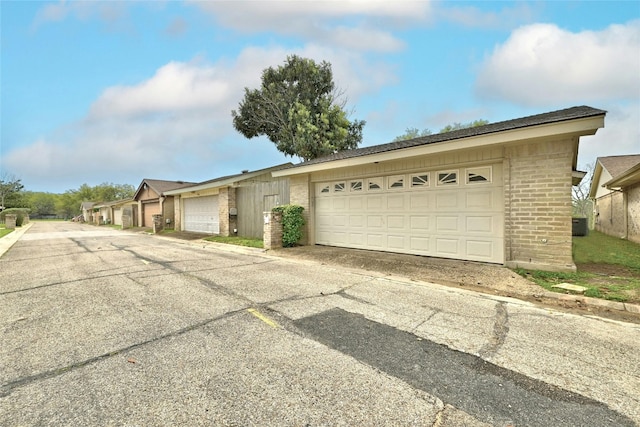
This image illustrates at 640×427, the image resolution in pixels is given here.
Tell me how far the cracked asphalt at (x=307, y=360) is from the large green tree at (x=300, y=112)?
19.3 m

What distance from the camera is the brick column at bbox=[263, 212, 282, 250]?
1056cm

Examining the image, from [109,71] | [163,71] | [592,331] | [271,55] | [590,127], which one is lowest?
[592,331]

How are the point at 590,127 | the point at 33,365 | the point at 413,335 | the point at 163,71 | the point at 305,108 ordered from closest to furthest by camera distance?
the point at 33,365 → the point at 413,335 → the point at 590,127 → the point at 163,71 → the point at 305,108

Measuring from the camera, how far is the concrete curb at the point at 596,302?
4089 millimetres

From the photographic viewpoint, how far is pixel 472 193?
7.17 m

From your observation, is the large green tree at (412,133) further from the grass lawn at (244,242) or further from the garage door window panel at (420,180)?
the garage door window panel at (420,180)

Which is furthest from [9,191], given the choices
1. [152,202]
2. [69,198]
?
[152,202]

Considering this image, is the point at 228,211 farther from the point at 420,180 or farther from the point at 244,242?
the point at 420,180

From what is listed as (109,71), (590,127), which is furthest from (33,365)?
(109,71)

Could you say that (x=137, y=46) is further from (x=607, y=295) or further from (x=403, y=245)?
(x=607, y=295)

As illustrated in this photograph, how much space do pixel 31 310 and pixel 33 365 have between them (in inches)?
87.3

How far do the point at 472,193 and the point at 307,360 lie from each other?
6237mm

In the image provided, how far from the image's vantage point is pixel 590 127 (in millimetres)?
5133

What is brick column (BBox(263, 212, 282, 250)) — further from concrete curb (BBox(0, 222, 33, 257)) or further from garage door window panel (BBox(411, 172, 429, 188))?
concrete curb (BBox(0, 222, 33, 257))
